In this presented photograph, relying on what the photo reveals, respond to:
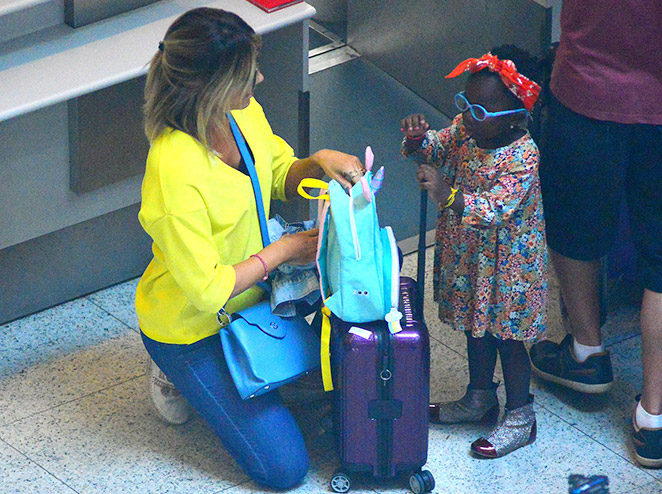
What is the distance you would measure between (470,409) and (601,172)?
80cm

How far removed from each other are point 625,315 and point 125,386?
1.72 m

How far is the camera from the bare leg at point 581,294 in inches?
147

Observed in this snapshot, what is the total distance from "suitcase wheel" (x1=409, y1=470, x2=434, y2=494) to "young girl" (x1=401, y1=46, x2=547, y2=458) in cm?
23

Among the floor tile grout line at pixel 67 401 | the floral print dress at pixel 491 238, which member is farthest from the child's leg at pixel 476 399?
the floor tile grout line at pixel 67 401

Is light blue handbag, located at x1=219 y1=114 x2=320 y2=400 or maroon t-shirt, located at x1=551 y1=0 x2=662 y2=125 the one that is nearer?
maroon t-shirt, located at x1=551 y1=0 x2=662 y2=125

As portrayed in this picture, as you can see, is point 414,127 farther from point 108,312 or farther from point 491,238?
point 108,312

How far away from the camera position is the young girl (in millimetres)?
3260

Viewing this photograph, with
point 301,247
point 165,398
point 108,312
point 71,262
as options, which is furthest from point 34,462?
point 301,247

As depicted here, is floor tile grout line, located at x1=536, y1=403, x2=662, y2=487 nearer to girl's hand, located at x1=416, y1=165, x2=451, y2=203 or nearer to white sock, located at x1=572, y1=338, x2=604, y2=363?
white sock, located at x1=572, y1=338, x2=604, y2=363

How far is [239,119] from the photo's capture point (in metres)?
3.44

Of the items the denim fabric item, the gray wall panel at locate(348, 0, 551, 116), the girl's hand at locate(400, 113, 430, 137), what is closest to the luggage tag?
the denim fabric item

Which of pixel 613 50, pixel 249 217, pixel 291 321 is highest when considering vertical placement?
pixel 613 50

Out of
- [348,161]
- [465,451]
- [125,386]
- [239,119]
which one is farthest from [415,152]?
[125,386]

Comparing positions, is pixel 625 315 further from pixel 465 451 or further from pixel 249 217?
pixel 249 217
